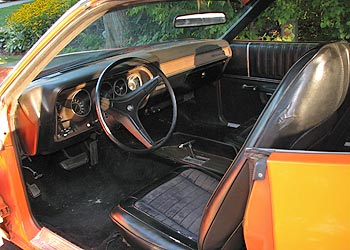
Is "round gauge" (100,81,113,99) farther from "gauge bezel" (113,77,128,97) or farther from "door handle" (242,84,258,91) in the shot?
"door handle" (242,84,258,91)

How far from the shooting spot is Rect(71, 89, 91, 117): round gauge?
101 inches

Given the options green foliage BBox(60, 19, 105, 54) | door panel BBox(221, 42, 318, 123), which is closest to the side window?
door panel BBox(221, 42, 318, 123)

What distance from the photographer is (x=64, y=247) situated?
7.18 feet

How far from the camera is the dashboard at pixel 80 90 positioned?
223 centimetres

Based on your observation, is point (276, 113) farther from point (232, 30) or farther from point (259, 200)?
point (232, 30)

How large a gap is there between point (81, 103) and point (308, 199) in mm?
1810

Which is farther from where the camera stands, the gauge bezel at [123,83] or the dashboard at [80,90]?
the gauge bezel at [123,83]

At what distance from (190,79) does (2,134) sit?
1.77 m

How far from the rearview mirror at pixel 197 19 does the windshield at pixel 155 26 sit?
0.12 meters

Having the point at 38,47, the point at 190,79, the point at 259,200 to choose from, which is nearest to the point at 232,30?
the point at 190,79

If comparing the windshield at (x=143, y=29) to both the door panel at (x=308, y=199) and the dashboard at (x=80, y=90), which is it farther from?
the door panel at (x=308, y=199)

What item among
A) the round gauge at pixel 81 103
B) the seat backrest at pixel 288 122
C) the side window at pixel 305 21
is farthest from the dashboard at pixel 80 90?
the seat backrest at pixel 288 122

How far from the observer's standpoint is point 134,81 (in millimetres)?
2789

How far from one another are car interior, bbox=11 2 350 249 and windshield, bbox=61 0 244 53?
0.86 feet
